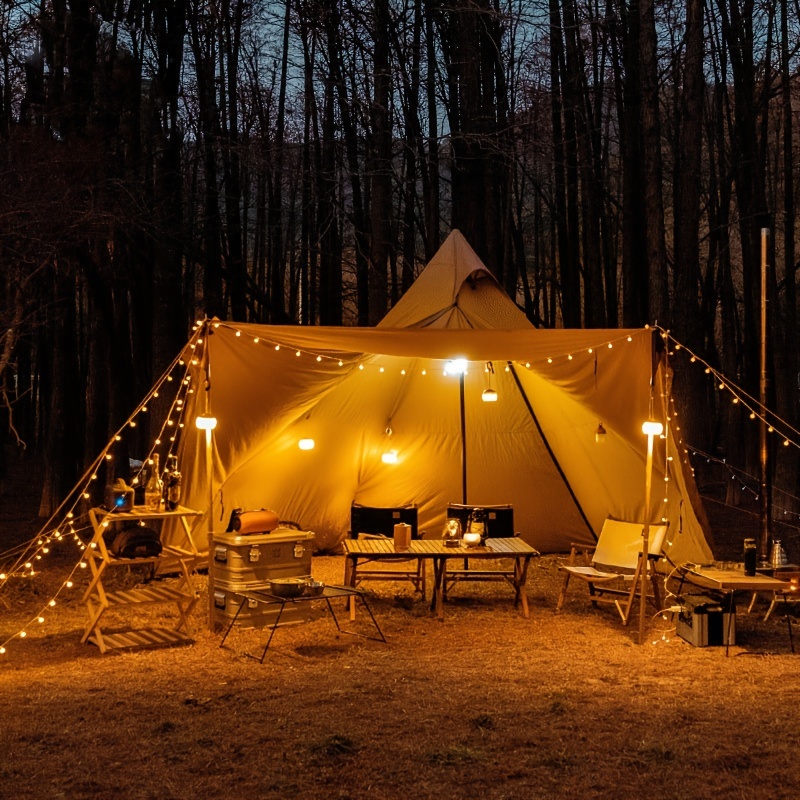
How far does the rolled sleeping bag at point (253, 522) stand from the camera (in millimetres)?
6468

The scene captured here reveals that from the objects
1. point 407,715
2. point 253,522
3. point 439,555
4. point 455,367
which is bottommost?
point 407,715

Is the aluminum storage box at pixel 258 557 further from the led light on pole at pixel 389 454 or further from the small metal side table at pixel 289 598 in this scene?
the led light on pole at pixel 389 454

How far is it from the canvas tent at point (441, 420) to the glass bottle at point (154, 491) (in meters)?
0.69

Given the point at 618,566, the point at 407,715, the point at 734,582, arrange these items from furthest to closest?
1. the point at 618,566
2. the point at 734,582
3. the point at 407,715

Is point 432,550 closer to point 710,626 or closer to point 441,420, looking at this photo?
point 710,626

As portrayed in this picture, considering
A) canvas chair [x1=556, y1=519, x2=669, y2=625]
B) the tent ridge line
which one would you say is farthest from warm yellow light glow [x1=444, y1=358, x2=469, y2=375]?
canvas chair [x1=556, y1=519, x2=669, y2=625]

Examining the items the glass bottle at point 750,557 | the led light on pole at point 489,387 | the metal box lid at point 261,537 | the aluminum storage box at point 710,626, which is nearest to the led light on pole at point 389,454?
the led light on pole at point 489,387

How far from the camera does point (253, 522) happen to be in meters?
6.50

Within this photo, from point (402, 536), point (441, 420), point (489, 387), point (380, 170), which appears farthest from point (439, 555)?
point (380, 170)

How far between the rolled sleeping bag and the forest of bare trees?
8.68 ft

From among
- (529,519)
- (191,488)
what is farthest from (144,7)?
(529,519)

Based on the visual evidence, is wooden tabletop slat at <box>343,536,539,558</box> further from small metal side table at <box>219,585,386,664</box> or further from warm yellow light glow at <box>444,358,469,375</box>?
warm yellow light glow at <box>444,358,469,375</box>

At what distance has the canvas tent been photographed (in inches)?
261

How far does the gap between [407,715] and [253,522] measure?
2433mm
